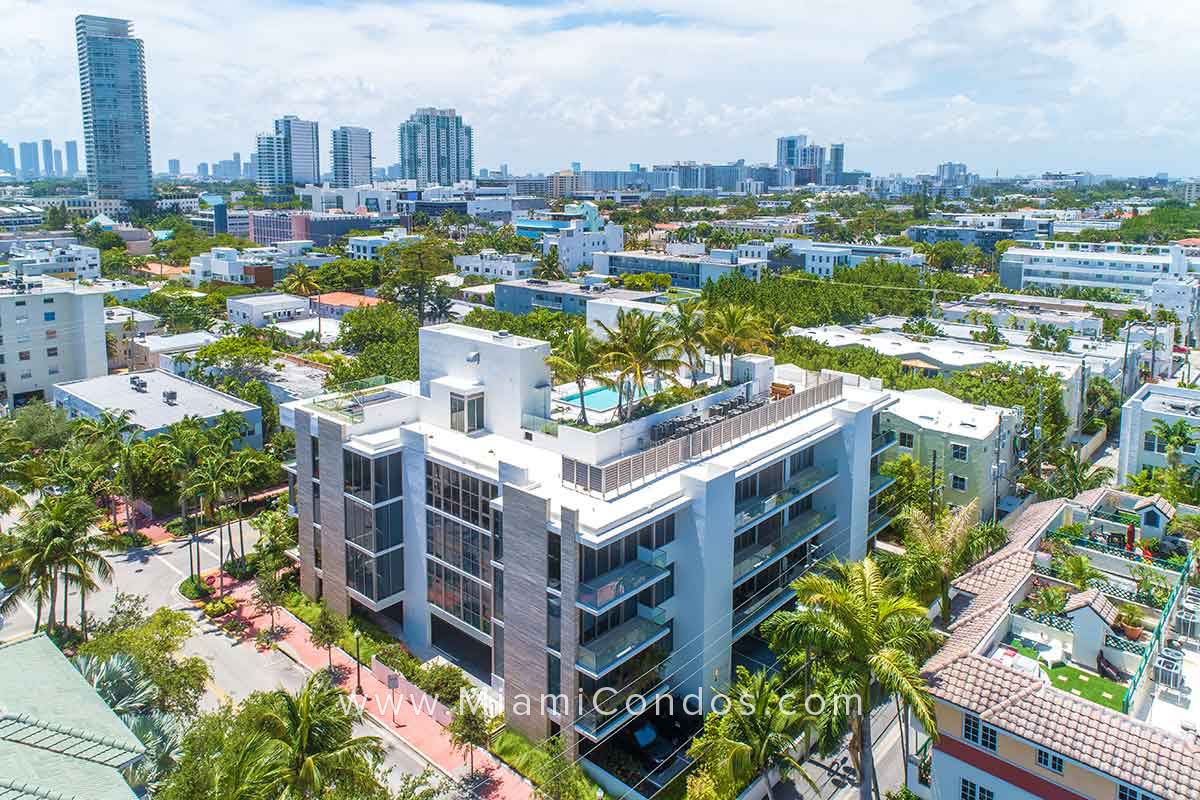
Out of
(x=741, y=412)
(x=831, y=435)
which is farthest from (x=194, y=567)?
(x=831, y=435)

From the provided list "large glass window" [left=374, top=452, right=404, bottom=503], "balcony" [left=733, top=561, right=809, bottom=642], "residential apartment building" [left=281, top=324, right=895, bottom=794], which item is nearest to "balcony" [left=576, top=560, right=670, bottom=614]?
"residential apartment building" [left=281, top=324, right=895, bottom=794]

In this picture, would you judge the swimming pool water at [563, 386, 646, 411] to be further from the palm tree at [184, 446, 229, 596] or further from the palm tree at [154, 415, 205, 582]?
the palm tree at [154, 415, 205, 582]

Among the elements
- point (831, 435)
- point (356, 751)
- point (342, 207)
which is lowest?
point (356, 751)

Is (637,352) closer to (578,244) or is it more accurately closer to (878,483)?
(878,483)

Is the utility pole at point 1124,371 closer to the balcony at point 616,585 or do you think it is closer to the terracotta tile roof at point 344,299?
the balcony at point 616,585

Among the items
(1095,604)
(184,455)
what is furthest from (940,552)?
(184,455)

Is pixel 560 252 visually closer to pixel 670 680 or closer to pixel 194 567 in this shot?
pixel 194 567
